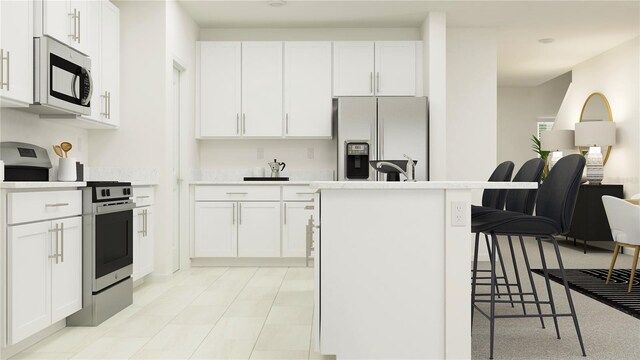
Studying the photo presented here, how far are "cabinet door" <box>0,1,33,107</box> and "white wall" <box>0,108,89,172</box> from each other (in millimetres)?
254

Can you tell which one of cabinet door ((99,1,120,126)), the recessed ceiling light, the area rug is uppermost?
the recessed ceiling light

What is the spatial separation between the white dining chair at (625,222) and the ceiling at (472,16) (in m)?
2.08

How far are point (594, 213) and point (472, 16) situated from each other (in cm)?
294

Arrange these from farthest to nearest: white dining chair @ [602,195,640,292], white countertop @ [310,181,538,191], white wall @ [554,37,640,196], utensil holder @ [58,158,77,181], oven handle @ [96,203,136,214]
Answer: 1. white wall @ [554,37,640,196]
2. white dining chair @ [602,195,640,292]
3. utensil holder @ [58,158,77,181]
4. oven handle @ [96,203,136,214]
5. white countertop @ [310,181,538,191]

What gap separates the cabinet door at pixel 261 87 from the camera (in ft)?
19.0

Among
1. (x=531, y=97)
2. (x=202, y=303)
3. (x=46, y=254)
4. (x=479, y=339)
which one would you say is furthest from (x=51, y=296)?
(x=531, y=97)

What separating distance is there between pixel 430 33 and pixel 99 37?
3149 mm

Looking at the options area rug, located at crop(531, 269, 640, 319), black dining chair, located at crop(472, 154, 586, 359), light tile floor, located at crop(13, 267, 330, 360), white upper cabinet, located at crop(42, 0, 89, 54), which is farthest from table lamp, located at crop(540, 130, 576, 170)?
white upper cabinet, located at crop(42, 0, 89, 54)

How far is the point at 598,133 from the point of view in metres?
6.85

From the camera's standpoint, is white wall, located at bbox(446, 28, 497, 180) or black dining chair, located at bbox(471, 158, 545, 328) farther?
white wall, located at bbox(446, 28, 497, 180)

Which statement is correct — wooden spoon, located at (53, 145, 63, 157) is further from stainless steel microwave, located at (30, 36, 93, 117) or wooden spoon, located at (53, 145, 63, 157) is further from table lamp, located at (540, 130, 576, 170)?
table lamp, located at (540, 130, 576, 170)

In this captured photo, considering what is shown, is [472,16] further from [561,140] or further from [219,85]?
[561,140]

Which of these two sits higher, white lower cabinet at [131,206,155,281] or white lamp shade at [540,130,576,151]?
white lamp shade at [540,130,576,151]

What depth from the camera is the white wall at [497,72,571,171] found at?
10008mm
